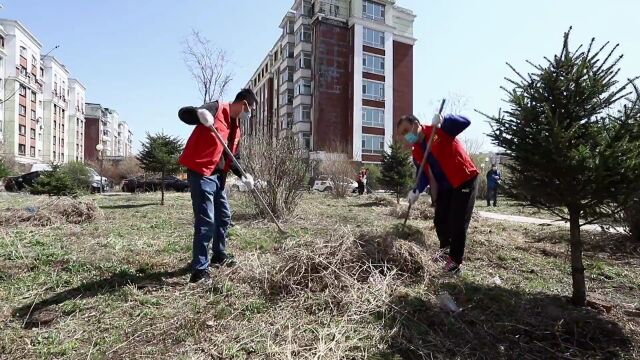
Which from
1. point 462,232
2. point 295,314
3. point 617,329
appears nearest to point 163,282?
point 295,314

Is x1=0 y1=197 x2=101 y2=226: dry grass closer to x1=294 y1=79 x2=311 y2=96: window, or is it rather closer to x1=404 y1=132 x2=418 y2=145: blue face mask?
x1=404 y1=132 x2=418 y2=145: blue face mask

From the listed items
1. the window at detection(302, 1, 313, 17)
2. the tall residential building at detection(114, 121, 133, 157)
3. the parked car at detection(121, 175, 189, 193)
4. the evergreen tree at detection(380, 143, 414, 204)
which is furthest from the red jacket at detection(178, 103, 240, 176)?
the tall residential building at detection(114, 121, 133, 157)

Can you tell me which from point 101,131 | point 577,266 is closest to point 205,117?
point 577,266

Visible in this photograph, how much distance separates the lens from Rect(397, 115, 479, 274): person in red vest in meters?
3.76

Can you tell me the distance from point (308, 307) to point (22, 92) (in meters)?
53.9

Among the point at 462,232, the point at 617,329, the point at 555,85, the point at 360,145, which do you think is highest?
the point at 360,145

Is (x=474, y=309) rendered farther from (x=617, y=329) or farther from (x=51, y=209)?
(x=51, y=209)

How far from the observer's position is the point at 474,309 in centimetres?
290

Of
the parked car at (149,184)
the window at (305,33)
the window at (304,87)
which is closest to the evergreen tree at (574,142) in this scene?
the parked car at (149,184)

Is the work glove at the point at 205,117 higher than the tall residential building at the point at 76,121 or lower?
lower

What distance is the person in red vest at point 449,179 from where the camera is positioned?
376 centimetres

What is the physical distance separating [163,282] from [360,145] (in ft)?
121

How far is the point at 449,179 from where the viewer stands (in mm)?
3828

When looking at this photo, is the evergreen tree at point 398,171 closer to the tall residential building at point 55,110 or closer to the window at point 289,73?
the window at point 289,73
